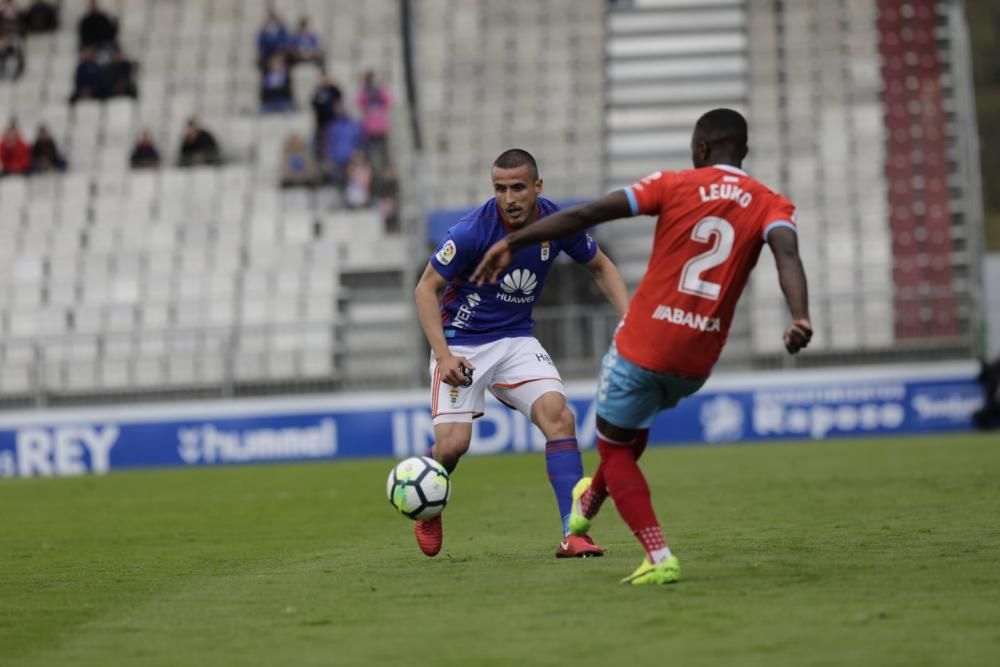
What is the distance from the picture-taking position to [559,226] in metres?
6.73

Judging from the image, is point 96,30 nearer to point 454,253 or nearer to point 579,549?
point 454,253

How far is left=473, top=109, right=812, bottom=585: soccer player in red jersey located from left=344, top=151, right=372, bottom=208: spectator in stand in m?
19.2

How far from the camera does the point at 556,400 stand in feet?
28.4

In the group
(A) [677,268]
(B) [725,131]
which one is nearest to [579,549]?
(A) [677,268]

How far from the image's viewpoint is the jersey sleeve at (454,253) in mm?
8406

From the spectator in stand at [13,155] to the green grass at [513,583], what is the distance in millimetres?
14616

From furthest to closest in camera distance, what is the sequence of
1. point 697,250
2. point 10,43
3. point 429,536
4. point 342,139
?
point 10,43 < point 342,139 < point 429,536 < point 697,250

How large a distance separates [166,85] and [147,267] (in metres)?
5.47

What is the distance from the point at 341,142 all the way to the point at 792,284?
20.2 metres

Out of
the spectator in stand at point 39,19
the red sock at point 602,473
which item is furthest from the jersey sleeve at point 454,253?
the spectator in stand at point 39,19

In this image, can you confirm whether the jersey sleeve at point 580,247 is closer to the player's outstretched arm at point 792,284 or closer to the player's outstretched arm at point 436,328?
the player's outstretched arm at point 436,328

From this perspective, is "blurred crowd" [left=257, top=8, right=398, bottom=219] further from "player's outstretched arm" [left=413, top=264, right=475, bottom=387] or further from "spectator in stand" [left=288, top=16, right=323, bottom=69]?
"player's outstretched arm" [left=413, top=264, right=475, bottom=387]

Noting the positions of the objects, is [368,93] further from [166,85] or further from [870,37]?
[870,37]

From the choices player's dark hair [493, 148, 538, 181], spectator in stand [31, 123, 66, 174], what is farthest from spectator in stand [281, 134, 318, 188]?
player's dark hair [493, 148, 538, 181]
